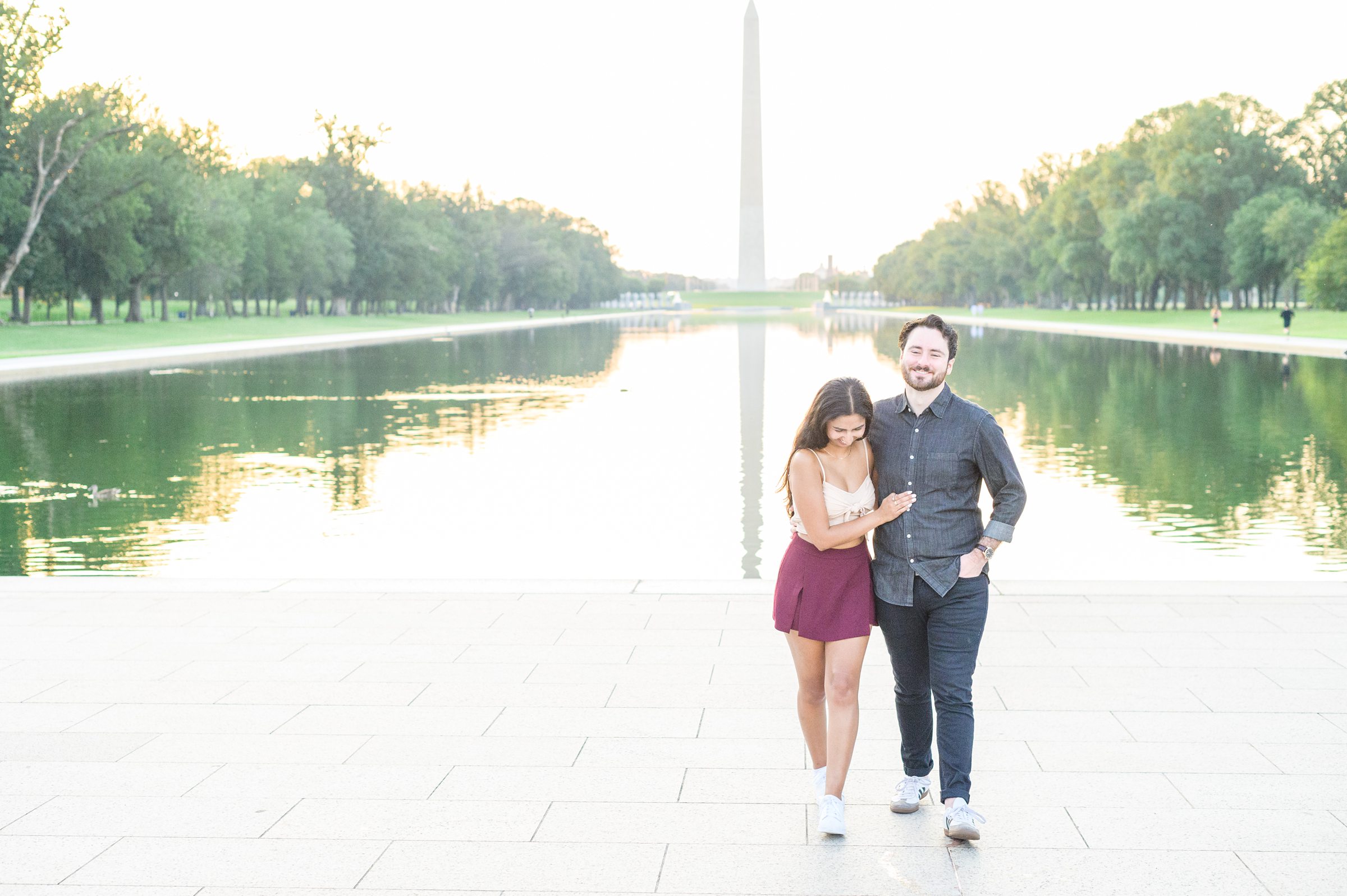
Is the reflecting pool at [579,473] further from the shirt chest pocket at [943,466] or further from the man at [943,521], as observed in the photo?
the shirt chest pocket at [943,466]

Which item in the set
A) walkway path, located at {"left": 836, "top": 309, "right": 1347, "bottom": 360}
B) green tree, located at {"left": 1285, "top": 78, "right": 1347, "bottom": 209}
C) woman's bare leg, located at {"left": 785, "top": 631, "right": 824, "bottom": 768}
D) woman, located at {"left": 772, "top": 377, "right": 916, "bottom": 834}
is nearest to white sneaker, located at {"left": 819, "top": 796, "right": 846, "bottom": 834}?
woman, located at {"left": 772, "top": 377, "right": 916, "bottom": 834}

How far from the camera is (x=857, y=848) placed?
4.28 metres

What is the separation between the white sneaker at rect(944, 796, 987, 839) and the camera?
426cm

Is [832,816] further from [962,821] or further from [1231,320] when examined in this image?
[1231,320]

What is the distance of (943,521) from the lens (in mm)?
4383

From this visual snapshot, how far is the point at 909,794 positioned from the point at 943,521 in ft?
→ 3.16

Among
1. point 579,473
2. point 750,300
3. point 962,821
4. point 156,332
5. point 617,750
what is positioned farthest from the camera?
point 750,300

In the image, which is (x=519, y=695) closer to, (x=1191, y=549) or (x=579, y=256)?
(x=1191, y=549)

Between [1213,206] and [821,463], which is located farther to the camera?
[1213,206]

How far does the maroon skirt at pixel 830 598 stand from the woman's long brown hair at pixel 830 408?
0.24 m

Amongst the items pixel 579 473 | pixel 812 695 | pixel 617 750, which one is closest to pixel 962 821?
pixel 812 695

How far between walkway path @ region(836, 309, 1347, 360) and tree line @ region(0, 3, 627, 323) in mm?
35018

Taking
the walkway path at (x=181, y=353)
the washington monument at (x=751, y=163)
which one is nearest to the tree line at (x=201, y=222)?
the walkway path at (x=181, y=353)

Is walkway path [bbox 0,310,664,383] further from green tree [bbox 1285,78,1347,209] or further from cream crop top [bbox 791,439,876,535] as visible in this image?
green tree [bbox 1285,78,1347,209]
